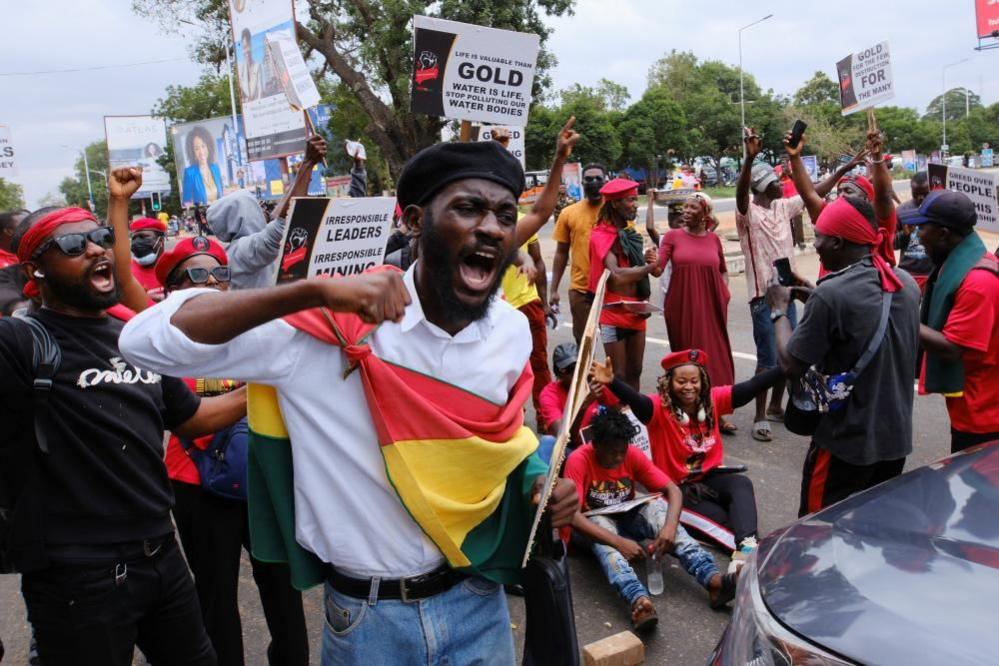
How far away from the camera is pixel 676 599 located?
3.97 meters

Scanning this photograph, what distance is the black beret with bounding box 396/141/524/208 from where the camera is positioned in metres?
1.87

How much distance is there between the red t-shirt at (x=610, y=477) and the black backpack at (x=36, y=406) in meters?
2.68

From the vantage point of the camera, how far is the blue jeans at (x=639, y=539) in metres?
3.83

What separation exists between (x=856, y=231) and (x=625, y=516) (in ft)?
6.02

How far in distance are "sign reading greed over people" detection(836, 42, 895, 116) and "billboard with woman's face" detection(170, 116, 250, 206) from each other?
2043 centimetres

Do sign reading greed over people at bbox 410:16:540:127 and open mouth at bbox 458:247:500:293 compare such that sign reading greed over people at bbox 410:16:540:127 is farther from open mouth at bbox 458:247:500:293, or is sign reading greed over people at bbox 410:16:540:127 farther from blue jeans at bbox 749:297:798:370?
open mouth at bbox 458:247:500:293

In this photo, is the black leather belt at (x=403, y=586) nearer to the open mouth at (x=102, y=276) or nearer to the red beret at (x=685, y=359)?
the open mouth at (x=102, y=276)

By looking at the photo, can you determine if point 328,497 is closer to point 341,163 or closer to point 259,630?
point 259,630

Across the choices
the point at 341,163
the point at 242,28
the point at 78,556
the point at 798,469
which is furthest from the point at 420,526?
the point at 341,163

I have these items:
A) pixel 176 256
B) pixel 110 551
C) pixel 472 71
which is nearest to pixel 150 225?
pixel 176 256

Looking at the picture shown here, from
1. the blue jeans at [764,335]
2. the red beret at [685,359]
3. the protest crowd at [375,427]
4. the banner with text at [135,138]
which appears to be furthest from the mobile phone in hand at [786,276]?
the banner with text at [135,138]

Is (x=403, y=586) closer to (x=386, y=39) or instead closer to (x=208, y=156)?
(x=386, y=39)

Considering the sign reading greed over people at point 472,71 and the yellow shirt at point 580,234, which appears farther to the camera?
the yellow shirt at point 580,234

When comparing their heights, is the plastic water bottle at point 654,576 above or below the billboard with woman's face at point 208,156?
below
